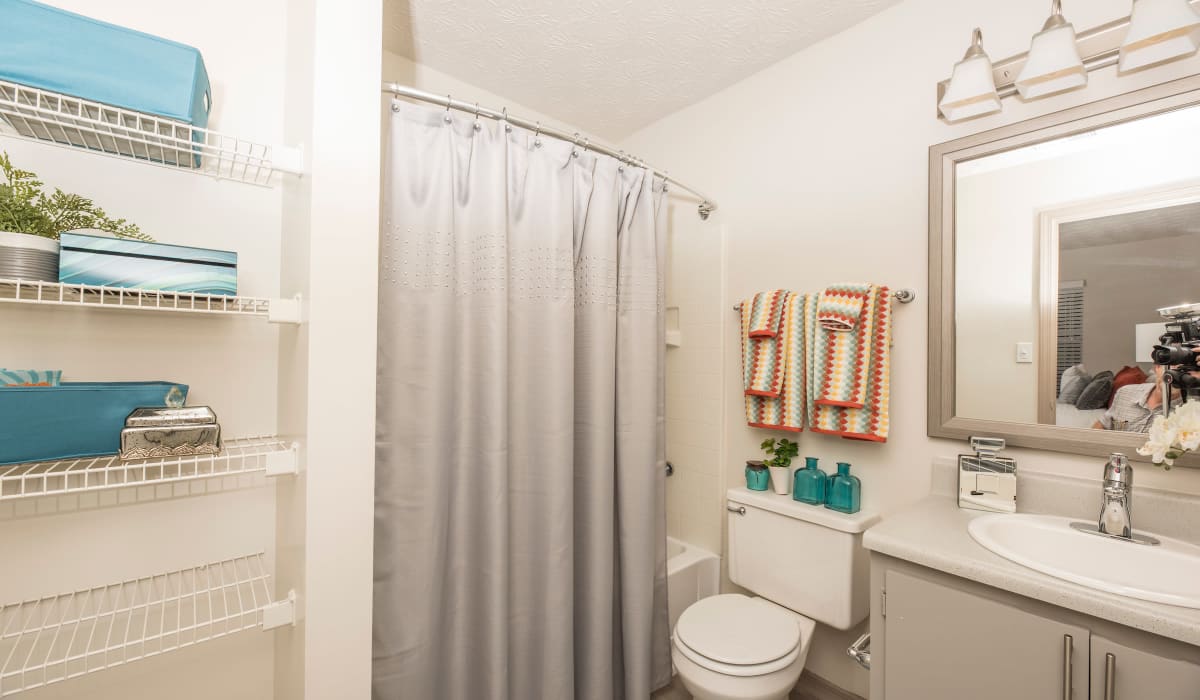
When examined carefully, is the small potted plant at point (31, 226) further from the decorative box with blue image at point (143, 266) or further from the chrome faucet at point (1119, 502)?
the chrome faucet at point (1119, 502)

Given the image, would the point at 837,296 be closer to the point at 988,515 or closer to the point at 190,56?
the point at 988,515

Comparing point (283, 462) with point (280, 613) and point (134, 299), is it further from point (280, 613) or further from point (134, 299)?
point (134, 299)

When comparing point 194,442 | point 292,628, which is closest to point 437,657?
point 292,628

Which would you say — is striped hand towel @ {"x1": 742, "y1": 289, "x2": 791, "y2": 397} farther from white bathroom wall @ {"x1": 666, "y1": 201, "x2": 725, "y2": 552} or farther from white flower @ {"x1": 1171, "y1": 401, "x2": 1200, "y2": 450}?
white flower @ {"x1": 1171, "y1": 401, "x2": 1200, "y2": 450}

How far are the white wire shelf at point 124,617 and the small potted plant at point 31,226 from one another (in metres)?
0.74

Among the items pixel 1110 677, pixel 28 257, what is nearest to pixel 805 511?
pixel 1110 677

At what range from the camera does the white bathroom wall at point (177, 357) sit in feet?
3.83

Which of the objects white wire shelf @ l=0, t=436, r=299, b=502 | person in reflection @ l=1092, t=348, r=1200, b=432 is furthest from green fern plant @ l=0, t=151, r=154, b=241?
person in reflection @ l=1092, t=348, r=1200, b=432

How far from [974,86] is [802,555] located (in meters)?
1.49

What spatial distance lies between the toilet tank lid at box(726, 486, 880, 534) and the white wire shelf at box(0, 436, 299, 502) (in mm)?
1481

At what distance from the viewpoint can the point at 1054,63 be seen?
118 centimetres

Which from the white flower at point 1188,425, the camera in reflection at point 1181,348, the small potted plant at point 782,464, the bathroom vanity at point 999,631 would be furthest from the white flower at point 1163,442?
the small potted plant at point 782,464

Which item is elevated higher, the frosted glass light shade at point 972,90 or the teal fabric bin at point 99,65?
the frosted glass light shade at point 972,90

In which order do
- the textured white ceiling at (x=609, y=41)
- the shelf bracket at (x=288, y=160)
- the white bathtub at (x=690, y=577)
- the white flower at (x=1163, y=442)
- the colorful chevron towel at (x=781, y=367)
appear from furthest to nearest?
the white bathtub at (x=690, y=577) < the colorful chevron towel at (x=781, y=367) < the textured white ceiling at (x=609, y=41) < the shelf bracket at (x=288, y=160) < the white flower at (x=1163, y=442)
